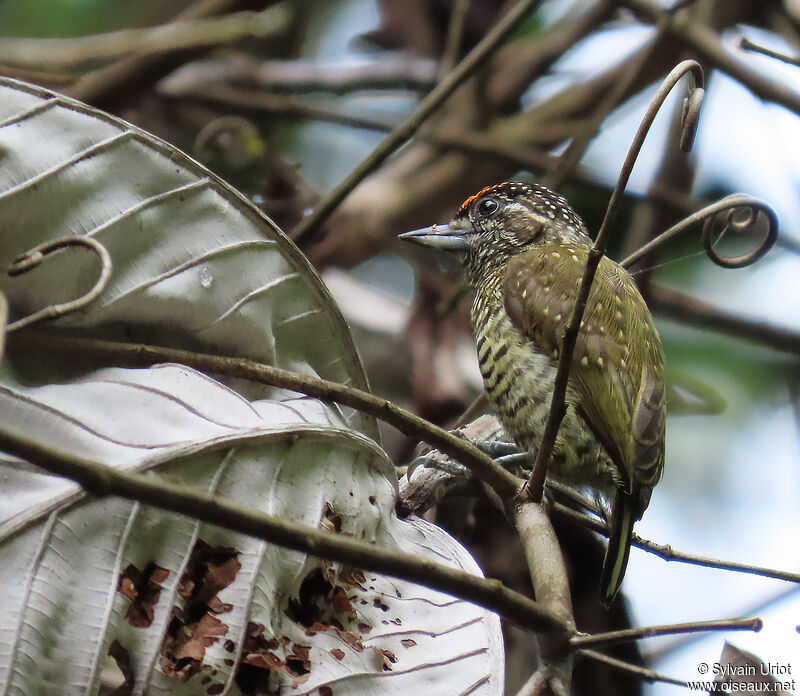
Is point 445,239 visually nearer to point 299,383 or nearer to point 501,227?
point 501,227

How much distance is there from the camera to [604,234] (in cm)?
121

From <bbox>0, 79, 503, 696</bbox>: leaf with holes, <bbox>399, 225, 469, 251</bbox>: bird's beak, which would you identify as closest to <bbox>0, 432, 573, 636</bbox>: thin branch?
<bbox>0, 79, 503, 696</bbox>: leaf with holes

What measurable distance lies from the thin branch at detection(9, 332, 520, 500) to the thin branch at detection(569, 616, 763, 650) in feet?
1.01

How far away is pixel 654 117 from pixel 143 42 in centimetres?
202

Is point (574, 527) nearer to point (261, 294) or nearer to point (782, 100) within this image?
point (261, 294)

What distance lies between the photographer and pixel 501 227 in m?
3.13

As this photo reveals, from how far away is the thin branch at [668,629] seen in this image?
1.02 meters

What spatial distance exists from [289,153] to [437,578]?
11.1 feet

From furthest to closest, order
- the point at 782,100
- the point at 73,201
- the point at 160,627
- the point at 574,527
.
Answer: the point at 782,100, the point at 574,527, the point at 73,201, the point at 160,627

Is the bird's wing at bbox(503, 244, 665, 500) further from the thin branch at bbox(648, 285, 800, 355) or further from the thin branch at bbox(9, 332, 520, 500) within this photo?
the thin branch at bbox(9, 332, 520, 500)

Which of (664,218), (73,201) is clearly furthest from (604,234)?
(664,218)

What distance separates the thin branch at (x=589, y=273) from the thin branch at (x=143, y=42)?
1693mm

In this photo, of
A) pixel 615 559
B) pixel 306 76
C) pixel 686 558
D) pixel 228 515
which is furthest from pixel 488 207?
pixel 228 515

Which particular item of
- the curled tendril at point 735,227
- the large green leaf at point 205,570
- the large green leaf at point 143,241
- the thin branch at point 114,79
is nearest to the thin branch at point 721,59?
the curled tendril at point 735,227
